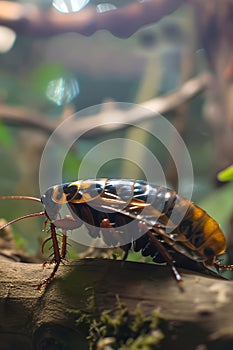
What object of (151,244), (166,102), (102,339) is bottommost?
(102,339)

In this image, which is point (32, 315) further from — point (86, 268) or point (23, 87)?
point (23, 87)

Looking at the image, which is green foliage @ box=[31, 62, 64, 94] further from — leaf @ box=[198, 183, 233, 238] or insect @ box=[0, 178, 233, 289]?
insect @ box=[0, 178, 233, 289]

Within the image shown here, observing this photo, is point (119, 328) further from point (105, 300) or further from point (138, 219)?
point (138, 219)

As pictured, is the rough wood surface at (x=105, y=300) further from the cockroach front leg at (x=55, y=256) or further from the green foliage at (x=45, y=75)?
the green foliage at (x=45, y=75)

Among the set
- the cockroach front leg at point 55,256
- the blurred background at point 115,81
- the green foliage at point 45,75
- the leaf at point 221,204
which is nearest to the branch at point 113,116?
the blurred background at point 115,81

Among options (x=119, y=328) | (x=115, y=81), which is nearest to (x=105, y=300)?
(x=119, y=328)

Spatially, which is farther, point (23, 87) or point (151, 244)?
point (23, 87)

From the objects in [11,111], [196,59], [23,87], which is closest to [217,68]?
[196,59]
